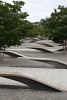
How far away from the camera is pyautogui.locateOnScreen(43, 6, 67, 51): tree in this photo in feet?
78.8

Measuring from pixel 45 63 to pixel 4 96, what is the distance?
26.2 feet

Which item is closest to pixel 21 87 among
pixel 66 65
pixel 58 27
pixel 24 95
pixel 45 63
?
pixel 24 95

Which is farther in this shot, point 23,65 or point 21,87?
point 23,65

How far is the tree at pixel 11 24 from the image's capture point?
17.9 metres

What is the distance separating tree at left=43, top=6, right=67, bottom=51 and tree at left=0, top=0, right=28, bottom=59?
5.86 meters

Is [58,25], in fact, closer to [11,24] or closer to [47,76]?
[11,24]

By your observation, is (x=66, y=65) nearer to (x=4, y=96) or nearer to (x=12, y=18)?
(x=12, y=18)

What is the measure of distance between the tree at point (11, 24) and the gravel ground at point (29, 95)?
7.83 metres

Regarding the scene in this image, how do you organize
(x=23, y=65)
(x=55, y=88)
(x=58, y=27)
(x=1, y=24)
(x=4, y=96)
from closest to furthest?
(x=4, y=96) → (x=55, y=88) → (x=23, y=65) → (x=1, y=24) → (x=58, y=27)

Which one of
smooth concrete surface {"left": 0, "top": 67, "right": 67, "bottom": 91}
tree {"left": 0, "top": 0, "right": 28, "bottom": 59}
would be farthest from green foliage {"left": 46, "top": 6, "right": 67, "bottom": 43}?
smooth concrete surface {"left": 0, "top": 67, "right": 67, "bottom": 91}

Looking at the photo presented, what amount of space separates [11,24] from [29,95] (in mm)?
9124

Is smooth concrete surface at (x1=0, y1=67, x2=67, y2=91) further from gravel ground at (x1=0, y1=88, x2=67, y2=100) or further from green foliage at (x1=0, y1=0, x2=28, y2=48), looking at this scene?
green foliage at (x1=0, y1=0, x2=28, y2=48)

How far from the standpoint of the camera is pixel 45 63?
56.7 ft

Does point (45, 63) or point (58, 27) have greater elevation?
point (58, 27)
